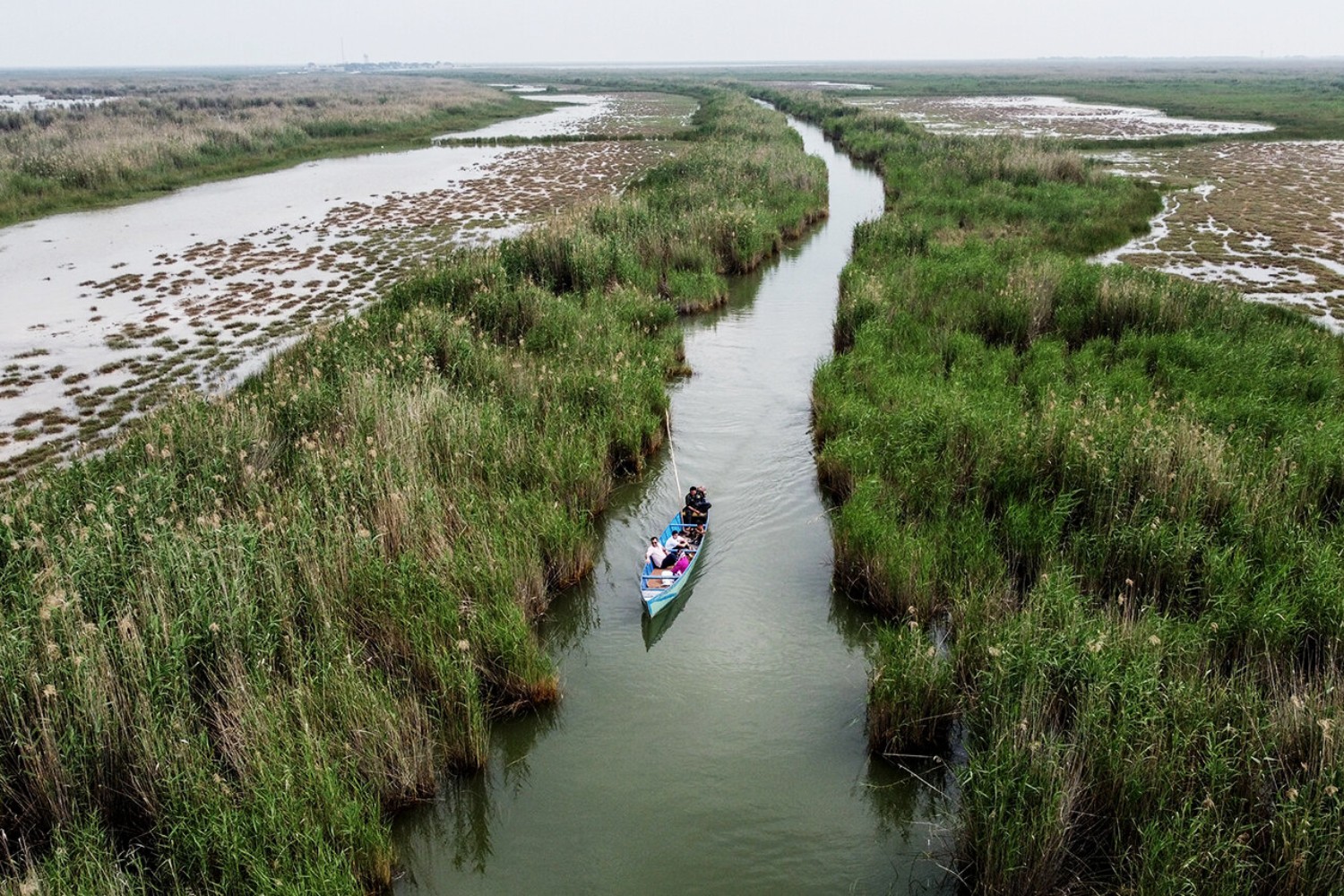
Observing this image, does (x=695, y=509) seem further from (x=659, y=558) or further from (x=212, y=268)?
(x=212, y=268)

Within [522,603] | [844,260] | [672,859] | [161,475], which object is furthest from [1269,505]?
[844,260]

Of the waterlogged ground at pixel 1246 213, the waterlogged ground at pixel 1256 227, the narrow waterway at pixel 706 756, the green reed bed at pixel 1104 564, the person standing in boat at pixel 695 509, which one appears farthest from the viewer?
the waterlogged ground at pixel 1246 213

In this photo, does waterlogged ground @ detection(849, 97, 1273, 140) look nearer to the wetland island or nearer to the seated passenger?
the wetland island

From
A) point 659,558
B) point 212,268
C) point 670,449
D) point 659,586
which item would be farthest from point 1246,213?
point 212,268

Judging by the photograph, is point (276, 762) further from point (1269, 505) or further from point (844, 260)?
point (844, 260)

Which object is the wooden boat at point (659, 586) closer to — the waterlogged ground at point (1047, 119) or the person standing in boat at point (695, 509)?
the person standing in boat at point (695, 509)

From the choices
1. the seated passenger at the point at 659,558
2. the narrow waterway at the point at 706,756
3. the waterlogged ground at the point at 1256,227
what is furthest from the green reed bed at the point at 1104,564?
the waterlogged ground at the point at 1256,227
